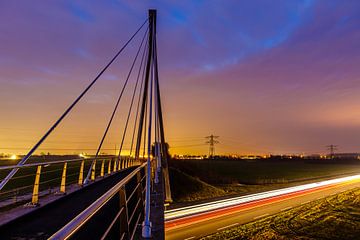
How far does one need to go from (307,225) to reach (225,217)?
6.81 m

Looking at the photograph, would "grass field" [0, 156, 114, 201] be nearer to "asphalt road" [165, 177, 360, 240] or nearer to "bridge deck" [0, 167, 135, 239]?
"bridge deck" [0, 167, 135, 239]

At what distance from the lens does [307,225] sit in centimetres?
2675

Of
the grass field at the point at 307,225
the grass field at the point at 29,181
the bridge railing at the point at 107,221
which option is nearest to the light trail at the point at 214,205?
the grass field at the point at 307,225

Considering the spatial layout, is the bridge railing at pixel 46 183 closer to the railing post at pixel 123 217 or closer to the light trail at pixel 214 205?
the railing post at pixel 123 217

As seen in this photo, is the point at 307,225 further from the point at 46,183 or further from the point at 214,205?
the point at 46,183

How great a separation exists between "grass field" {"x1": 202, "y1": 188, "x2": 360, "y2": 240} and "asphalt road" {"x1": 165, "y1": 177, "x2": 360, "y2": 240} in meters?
1.44

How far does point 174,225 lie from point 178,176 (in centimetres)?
1949

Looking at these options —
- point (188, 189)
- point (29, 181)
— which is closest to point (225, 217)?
point (188, 189)

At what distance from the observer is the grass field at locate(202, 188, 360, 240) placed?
23109mm

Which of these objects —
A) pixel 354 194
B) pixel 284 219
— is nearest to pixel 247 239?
pixel 284 219

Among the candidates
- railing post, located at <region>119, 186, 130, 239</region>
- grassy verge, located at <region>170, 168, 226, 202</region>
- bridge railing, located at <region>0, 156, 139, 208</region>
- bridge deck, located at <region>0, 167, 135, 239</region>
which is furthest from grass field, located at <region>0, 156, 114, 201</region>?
grassy verge, located at <region>170, 168, 226, 202</region>

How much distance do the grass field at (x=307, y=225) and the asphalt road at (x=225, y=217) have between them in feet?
4.74

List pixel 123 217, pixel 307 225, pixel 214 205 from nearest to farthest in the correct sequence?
1. pixel 123 217
2. pixel 307 225
3. pixel 214 205

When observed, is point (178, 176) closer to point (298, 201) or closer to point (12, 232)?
point (298, 201)
